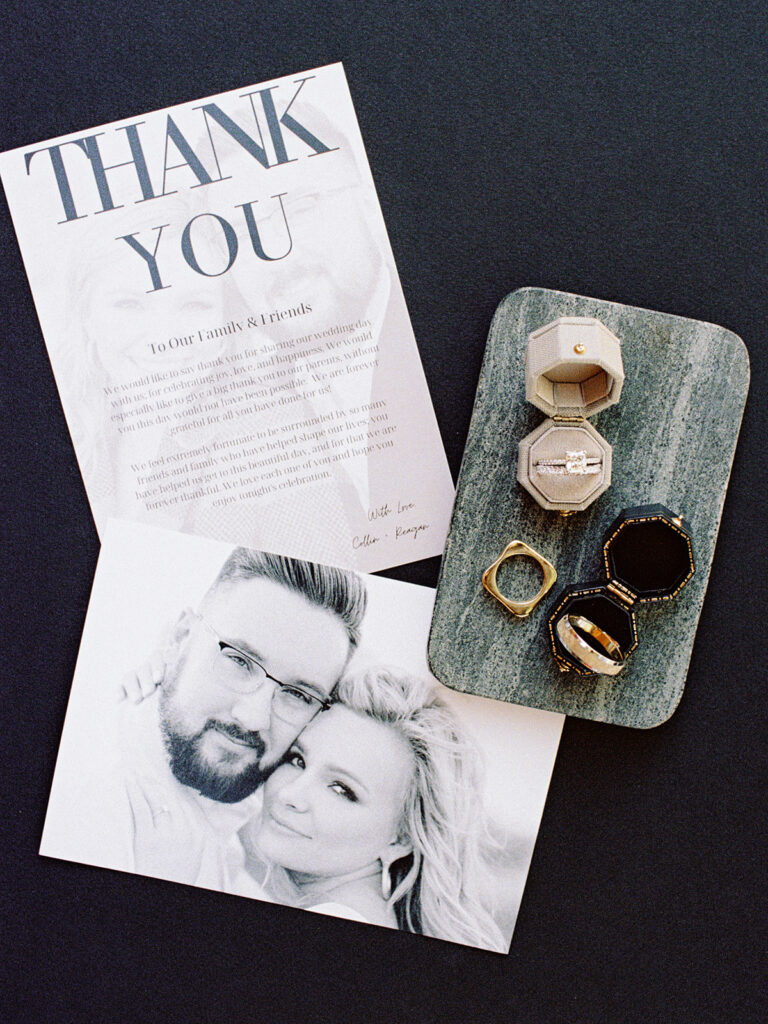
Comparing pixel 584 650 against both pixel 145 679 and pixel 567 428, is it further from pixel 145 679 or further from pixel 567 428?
pixel 145 679

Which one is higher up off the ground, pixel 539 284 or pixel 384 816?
pixel 539 284

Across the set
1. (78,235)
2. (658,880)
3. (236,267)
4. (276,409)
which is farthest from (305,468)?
(658,880)

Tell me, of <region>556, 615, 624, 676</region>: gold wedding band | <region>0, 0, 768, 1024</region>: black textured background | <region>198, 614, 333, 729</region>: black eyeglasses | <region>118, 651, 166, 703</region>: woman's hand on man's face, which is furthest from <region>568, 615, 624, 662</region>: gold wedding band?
<region>118, 651, 166, 703</region>: woman's hand on man's face

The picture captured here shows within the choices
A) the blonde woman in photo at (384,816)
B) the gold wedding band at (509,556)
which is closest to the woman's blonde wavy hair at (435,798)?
the blonde woman in photo at (384,816)

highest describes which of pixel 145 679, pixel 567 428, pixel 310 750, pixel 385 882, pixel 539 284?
pixel 539 284

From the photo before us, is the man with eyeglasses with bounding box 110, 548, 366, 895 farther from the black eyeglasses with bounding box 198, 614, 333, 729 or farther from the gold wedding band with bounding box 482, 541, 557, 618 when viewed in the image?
the gold wedding band with bounding box 482, 541, 557, 618

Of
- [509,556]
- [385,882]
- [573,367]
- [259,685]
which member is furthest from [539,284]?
[385,882]

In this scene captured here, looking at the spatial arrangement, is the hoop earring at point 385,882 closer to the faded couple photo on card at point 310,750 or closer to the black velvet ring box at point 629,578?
the faded couple photo on card at point 310,750
